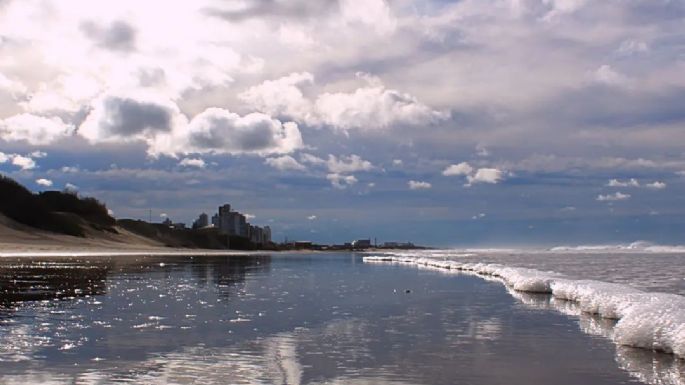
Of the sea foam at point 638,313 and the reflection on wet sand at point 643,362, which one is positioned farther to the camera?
the sea foam at point 638,313

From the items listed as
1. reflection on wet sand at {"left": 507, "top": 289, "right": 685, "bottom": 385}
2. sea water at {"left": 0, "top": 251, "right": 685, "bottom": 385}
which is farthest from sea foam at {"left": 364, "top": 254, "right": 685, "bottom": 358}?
reflection on wet sand at {"left": 507, "top": 289, "right": 685, "bottom": 385}

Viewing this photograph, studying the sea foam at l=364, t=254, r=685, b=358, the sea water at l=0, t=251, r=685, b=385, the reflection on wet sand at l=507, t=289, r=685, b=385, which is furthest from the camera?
the sea foam at l=364, t=254, r=685, b=358

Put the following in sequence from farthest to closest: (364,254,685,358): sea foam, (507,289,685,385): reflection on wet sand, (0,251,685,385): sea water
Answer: (364,254,685,358): sea foam < (507,289,685,385): reflection on wet sand < (0,251,685,385): sea water

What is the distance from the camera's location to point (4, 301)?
32375mm

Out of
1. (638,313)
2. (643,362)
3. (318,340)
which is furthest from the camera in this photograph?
(638,313)

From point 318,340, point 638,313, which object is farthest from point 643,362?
point 318,340

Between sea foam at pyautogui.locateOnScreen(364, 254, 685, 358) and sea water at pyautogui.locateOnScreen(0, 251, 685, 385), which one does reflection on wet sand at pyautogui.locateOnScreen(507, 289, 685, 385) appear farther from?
sea foam at pyautogui.locateOnScreen(364, 254, 685, 358)

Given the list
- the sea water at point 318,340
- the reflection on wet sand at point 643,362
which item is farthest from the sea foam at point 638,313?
the reflection on wet sand at point 643,362

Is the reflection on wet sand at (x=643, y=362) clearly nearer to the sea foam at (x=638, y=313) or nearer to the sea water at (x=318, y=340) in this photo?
the sea water at (x=318, y=340)

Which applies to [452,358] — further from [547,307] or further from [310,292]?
[310,292]

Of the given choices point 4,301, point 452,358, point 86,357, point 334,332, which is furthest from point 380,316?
point 4,301

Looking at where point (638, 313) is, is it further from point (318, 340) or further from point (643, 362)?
point (318, 340)

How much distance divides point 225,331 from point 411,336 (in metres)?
5.84

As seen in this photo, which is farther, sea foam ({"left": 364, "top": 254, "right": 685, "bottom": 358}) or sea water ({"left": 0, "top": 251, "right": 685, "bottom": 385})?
sea foam ({"left": 364, "top": 254, "right": 685, "bottom": 358})
